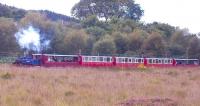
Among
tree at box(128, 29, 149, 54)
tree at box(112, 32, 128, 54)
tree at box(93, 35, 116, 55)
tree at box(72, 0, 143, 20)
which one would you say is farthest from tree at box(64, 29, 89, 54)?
tree at box(72, 0, 143, 20)

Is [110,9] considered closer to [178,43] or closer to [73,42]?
[178,43]

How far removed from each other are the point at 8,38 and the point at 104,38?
14.1 meters

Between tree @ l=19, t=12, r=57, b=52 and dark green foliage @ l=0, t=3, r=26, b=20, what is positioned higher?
dark green foliage @ l=0, t=3, r=26, b=20

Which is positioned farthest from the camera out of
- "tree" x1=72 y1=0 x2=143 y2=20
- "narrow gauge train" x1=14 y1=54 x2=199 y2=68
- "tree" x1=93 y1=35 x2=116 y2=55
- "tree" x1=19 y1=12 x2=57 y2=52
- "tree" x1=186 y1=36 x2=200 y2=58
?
"tree" x1=72 y1=0 x2=143 y2=20

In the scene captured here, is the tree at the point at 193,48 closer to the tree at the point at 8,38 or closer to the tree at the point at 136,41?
the tree at the point at 136,41

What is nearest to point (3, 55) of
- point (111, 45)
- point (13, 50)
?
point (13, 50)

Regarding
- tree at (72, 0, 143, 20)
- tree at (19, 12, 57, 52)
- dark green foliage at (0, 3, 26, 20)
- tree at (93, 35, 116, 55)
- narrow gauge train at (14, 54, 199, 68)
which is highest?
tree at (72, 0, 143, 20)

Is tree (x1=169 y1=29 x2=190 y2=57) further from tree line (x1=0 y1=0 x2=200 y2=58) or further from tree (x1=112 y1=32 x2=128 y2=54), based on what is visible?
tree (x1=112 y1=32 x2=128 y2=54)

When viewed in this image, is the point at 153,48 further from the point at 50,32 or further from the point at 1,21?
the point at 1,21

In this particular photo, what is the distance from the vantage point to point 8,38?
166ft

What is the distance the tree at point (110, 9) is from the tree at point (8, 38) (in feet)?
134

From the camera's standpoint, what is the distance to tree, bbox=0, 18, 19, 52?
5009 cm

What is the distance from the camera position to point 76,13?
→ 92750mm

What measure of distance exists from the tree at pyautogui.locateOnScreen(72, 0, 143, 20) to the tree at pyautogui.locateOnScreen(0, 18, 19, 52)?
40791 mm
